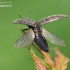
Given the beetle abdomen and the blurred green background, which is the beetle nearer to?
the beetle abdomen

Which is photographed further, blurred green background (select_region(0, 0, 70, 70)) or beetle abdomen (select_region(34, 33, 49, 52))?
blurred green background (select_region(0, 0, 70, 70))

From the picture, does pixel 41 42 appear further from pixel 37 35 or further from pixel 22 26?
pixel 22 26

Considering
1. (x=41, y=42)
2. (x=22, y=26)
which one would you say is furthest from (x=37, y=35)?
(x=22, y=26)

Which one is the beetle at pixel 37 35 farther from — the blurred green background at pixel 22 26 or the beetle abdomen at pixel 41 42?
the blurred green background at pixel 22 26

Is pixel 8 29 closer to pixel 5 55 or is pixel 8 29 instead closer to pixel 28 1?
pixel 5 55

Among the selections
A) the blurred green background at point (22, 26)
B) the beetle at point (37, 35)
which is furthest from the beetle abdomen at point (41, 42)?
the blurred green background at point (22, 26)

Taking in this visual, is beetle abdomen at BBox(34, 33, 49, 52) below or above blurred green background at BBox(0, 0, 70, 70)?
above

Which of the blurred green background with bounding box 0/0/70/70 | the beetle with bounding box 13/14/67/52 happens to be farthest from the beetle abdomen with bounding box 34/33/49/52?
the blurred green background with bounding box 0/0/70/70

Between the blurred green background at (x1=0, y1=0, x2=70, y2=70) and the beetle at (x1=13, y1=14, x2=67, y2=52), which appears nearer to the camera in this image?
the beetle at (x1=13, y1=14, x2=67, y2=52)
